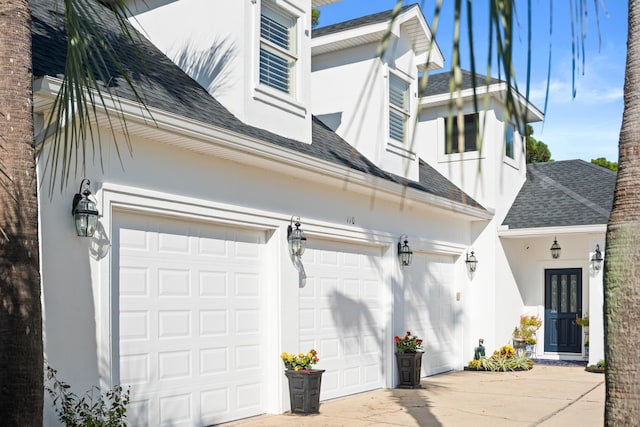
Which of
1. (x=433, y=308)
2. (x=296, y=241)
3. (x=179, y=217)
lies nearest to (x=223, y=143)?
(x=179, y=217)

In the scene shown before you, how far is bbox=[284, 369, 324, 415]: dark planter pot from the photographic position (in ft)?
30.9

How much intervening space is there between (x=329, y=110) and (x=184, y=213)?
6.32 m

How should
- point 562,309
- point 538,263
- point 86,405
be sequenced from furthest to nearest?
point 538,263 → point 562,309 → point 86,405

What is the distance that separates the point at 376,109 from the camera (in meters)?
13.4

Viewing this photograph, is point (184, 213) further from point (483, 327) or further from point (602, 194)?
point (602, 194)

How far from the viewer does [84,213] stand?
6770 mm

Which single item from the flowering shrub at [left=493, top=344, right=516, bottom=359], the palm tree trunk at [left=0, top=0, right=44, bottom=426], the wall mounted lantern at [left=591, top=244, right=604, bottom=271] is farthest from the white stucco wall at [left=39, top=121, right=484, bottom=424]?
the wall mounted lantern at [left=591, top=244, right=604, bottom=271]

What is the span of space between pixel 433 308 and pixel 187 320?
7.11 metres

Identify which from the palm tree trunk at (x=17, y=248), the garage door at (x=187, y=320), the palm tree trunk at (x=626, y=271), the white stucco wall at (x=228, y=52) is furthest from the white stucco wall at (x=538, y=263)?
the palm tree trunk at (x=17, y=248)

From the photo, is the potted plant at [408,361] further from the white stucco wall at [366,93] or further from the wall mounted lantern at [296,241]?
the wall mounted lantern at [296,241]

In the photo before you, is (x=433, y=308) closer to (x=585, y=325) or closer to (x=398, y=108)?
(x=398, y=108)

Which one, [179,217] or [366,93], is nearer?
[179,217]

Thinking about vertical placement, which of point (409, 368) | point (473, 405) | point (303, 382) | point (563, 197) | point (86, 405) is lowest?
point (473, 405)

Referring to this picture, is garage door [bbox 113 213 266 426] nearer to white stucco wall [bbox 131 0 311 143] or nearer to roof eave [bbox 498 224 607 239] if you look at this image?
white stucco wall [bbox 131 0 311 143]
